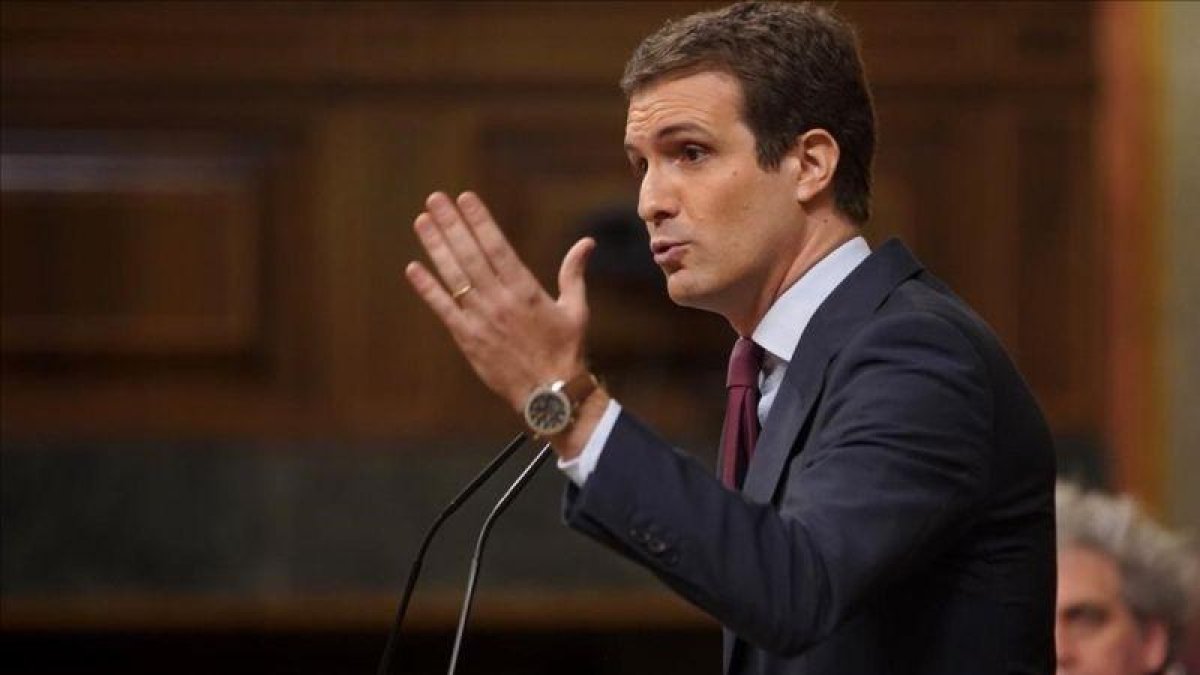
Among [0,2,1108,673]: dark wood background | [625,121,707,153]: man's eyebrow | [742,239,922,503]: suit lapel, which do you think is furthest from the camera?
[0,2,1108,673]: dark wood background

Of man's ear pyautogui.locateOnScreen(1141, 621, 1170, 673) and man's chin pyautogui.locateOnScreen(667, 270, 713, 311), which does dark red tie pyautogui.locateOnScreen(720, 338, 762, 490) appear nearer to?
man's chin pyautogui.locateOnScreen(667, 270, 713, 311)

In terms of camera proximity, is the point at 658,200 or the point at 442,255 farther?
the point at 658,200

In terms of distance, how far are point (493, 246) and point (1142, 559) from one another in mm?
1894

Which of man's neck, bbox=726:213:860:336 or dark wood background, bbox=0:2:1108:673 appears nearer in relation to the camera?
man's neck, bbox=726:213:860:336

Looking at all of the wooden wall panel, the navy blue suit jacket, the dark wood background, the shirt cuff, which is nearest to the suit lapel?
the navy blue suit jacket

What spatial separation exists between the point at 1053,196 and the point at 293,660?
1.74 metres

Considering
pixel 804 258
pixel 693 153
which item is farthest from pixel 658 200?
pixel 804 258

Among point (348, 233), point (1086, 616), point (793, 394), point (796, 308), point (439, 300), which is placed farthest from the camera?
point (348, 233)

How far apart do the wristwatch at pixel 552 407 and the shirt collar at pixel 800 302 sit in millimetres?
416

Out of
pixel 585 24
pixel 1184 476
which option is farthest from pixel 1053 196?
pixel 585 24

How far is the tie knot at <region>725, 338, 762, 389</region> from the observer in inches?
89.2

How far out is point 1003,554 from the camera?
6.79ft

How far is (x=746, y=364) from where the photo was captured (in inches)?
89.5

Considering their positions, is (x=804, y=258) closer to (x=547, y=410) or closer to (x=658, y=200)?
(x=658, y=200)
